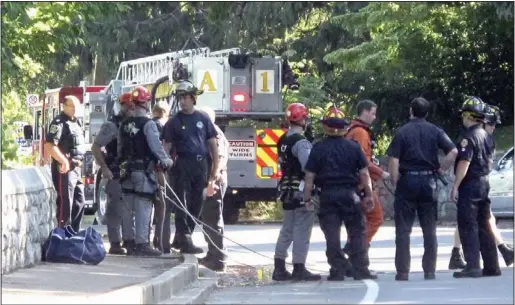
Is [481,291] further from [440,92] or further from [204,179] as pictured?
[440,92]

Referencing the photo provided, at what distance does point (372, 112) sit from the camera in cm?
1487

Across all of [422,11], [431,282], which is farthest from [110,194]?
[422,11]

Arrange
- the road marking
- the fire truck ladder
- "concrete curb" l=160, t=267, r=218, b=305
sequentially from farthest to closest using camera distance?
the fire truck ladder → the road marking → "concrete curb" l=160, t=267, r=218, b=305

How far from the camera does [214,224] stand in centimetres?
1531

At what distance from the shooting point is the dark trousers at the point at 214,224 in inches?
599

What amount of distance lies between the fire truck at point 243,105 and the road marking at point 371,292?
1144 centimetres

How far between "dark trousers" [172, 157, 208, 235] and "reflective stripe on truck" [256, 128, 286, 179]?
32.9 feet

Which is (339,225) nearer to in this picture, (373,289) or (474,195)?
(373,289)

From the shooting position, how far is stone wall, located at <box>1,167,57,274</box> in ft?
40.3

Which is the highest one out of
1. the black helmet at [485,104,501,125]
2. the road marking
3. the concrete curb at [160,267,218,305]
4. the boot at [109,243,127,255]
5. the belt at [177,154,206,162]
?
the black helmet at [485,104,501,125]

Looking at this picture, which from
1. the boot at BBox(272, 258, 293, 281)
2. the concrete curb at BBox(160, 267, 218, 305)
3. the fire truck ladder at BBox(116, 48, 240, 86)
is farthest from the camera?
the fire truck ladder at BBox(116, 48, 240, 86)

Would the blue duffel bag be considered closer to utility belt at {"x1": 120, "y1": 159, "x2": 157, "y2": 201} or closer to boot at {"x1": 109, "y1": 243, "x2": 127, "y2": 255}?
utility belt at {"x1": 120, "y1": 159, "x2": 157, "y2": 201}

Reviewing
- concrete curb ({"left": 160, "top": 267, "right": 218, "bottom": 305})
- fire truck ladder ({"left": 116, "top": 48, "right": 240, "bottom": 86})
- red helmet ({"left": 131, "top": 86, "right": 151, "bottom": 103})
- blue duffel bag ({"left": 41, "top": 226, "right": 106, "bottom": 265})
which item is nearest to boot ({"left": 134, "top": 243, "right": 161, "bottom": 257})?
concrete curb ({"left": 160, "top": 267, "right": 218, "bottom": 305})

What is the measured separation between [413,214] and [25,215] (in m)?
4.21
